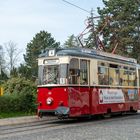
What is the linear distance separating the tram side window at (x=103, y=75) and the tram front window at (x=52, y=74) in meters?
2.80

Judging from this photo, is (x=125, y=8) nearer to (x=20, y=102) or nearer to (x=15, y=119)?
(x=20, y=102)

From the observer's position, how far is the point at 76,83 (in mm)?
22609

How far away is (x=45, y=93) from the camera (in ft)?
74.8

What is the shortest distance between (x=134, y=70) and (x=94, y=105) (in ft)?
20.9

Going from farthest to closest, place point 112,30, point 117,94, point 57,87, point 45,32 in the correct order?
point 45,32
point 112,30
point 117,94
point 57,87

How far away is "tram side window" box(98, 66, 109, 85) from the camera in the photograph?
24500 mm

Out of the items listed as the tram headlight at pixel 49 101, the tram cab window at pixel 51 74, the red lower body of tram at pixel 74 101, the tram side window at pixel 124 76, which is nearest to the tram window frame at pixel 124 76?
the tram side window at pixel 124 76

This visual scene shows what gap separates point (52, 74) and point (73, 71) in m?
1.03

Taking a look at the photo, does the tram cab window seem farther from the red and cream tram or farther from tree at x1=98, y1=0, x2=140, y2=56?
tree at x1=98, y1=0, x2=140, y2=56

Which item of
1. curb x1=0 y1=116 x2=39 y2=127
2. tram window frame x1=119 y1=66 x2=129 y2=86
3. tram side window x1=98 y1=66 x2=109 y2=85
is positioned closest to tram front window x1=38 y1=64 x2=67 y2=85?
curb x1=0 y1=116 x2=39 y2=127

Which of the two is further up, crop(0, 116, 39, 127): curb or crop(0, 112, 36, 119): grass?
crop(0, 112, 36, 119): grass

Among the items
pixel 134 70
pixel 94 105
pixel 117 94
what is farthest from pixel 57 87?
pixel 134 70

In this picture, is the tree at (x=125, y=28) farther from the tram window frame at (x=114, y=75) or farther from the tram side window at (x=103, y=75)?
the tram side window at (x=103, y=75)

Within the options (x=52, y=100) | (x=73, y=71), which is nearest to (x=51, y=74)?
(x=73, y=71)
